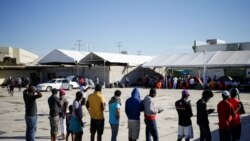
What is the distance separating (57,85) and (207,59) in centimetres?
1734

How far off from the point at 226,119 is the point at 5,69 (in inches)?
1544

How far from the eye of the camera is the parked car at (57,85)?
32.5 metres

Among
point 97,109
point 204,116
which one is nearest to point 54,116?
point 97,109

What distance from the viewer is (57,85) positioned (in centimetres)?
3353

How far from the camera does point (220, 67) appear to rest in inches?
1406

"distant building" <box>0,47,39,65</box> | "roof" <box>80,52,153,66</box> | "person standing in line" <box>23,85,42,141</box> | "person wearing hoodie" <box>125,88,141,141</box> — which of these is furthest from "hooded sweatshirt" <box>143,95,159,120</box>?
"distant building" <box>0,47,39,65</box>

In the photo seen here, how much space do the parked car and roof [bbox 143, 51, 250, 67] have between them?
34.8 feet

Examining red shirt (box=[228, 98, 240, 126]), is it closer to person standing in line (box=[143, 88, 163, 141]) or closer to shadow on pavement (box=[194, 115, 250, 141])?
person standing in line (box=[143, 88, 163, 141])

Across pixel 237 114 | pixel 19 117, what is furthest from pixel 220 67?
pixel 237 114

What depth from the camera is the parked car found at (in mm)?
32544

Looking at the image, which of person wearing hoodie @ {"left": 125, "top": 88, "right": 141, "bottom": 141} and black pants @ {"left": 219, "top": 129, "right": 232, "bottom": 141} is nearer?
black pants @ {"left": 219, "top": 129, "right": 232, "bottom": 141}

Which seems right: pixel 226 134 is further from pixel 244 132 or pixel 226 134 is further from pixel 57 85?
pixel 57 85

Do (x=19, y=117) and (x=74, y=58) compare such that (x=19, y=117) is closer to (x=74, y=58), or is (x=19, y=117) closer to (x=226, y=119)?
(x=226, y=119)

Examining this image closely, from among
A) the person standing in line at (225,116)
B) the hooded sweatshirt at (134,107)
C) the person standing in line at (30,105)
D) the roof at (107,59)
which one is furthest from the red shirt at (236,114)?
the roof at (107,59)
